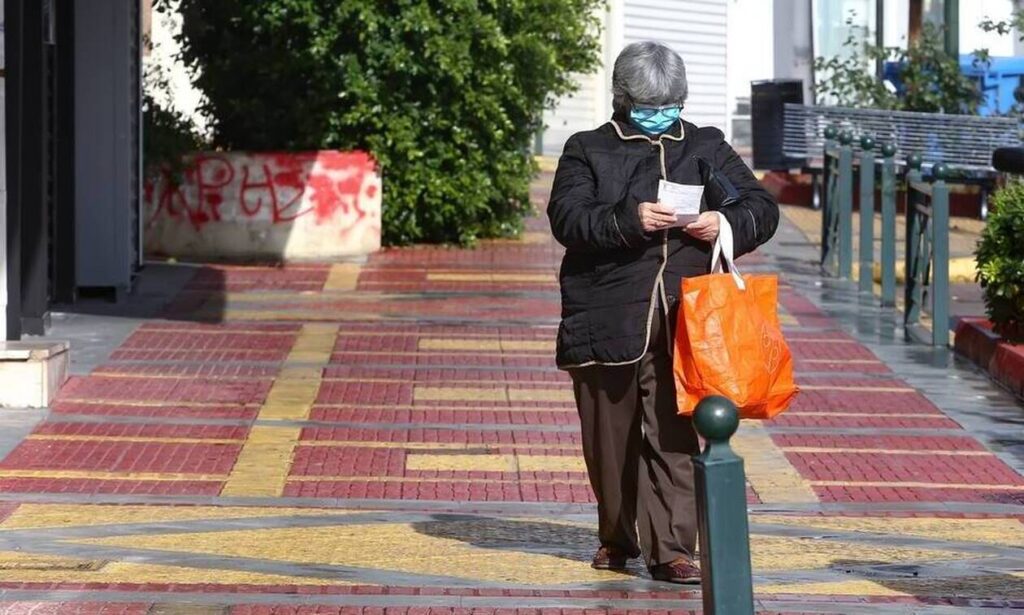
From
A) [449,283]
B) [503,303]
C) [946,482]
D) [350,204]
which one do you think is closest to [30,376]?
[946,482]

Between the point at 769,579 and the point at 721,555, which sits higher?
the point at 721,555

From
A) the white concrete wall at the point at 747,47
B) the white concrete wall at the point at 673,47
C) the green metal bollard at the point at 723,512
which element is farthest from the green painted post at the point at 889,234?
the white concrete wall at the point at 747,47

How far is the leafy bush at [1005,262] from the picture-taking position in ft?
37.5

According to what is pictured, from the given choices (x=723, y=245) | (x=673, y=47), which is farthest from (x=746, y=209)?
(x=673, y=47)

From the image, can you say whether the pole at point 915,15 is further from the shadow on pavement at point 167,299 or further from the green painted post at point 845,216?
the shadow on pavement at point 167,299

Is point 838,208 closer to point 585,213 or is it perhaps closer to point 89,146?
point 89,146

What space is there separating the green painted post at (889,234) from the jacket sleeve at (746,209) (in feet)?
28.4

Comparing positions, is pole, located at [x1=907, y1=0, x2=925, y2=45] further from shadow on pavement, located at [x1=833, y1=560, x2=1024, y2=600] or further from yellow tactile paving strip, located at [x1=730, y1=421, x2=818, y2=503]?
shadow on pavement, located at [x1=833, y1=560, x2=1024, y2=600]

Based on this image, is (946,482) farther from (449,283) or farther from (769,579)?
(449,283)

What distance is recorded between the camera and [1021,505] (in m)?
8.38

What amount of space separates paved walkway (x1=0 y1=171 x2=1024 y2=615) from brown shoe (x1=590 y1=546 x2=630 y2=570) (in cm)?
4

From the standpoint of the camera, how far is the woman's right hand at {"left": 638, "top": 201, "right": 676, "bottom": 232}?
6340 mm

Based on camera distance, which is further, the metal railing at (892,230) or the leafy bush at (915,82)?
the leafy bush at (915,82)

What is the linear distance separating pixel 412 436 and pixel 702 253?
3.49m
